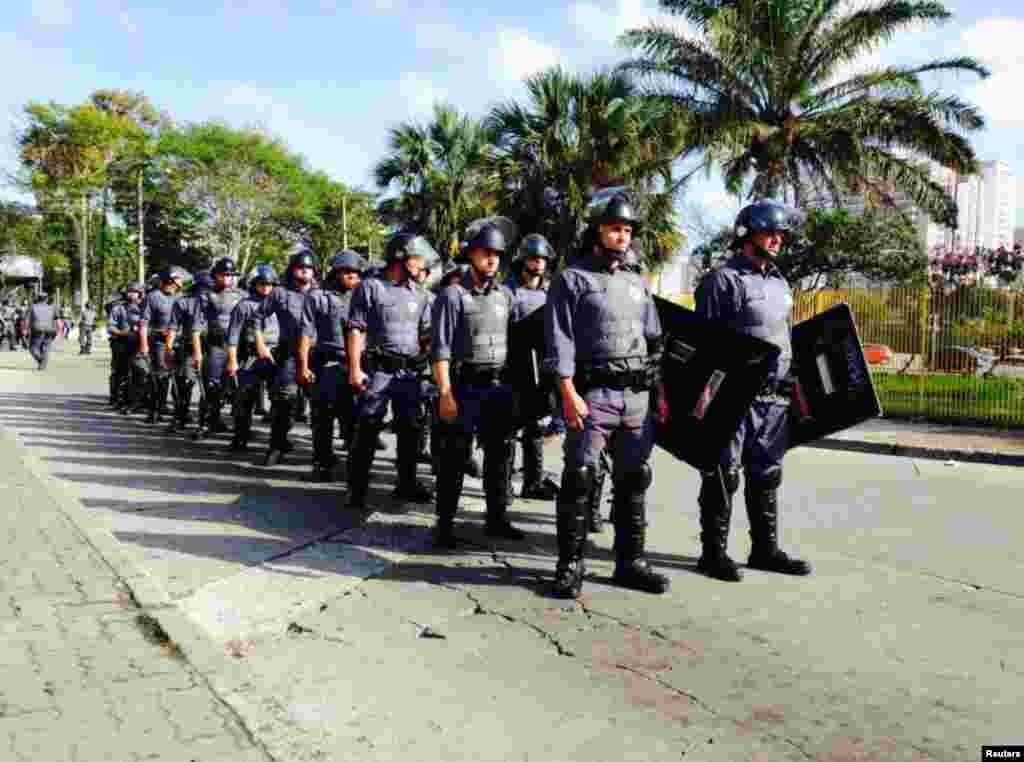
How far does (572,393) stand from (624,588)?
1.09 meters

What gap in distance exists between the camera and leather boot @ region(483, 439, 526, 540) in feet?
19.6

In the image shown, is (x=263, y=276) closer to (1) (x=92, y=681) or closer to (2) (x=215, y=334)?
(2) (x=215, y=334)

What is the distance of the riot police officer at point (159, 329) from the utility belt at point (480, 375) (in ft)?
24.8

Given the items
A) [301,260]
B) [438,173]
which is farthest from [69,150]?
[301,260]

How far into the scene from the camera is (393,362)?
23.2ft

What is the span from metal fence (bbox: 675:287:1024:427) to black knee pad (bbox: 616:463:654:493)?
29.3 feet

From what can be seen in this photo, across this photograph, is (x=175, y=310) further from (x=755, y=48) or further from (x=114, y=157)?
(x=114, y=157)

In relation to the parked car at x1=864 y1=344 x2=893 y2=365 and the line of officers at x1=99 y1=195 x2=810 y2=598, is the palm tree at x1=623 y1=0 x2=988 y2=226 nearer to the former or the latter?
the parked car at x1=864 y1=344 x2=893 y2=365

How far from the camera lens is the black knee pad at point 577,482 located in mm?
4789

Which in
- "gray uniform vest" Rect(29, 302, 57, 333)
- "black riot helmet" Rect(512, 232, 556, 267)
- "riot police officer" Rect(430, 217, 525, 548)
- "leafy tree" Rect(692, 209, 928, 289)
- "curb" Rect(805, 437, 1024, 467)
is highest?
"leafy tree" Rect(692, 209, 928, 289)

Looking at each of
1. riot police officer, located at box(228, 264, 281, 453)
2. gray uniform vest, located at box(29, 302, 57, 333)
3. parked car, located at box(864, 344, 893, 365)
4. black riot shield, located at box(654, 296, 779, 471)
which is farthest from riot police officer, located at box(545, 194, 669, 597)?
gray uniform vest, located at box(29, 302, 57, 333)

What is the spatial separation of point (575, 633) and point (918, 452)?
27.0 feet

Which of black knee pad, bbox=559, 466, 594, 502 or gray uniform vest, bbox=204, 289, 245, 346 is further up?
gray uniform vest, bbox=204, 289, 245, 346

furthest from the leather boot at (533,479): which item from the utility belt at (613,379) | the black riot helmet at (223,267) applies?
the black riot helmet at (223,267)
